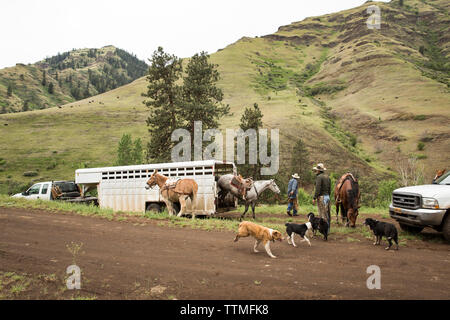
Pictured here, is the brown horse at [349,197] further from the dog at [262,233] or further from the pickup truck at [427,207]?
the dog at [262,233]

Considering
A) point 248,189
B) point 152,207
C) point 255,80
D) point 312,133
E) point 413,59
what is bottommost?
point 152,207

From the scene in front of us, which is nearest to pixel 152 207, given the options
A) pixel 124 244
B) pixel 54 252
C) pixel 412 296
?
pixel 124 244

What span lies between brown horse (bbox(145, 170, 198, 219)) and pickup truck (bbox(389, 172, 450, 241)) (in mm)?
8395

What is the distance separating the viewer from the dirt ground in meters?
5.29

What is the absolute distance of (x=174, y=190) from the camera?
547 inches

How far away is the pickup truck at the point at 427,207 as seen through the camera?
8.87 m

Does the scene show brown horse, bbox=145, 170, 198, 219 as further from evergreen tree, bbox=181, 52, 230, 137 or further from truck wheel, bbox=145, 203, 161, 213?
evergreen tree, bbox=181, 52, 230, 137

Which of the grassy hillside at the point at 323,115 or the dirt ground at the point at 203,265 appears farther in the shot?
the grassy hillside at the point at 323,115

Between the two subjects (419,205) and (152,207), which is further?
(152,207)

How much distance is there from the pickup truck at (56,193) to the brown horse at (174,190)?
231 inches

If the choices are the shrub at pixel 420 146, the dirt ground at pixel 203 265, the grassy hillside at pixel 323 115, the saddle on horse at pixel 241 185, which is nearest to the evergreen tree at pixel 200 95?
the grassy hillside at pixel 323 115

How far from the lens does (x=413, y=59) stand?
380 ft
